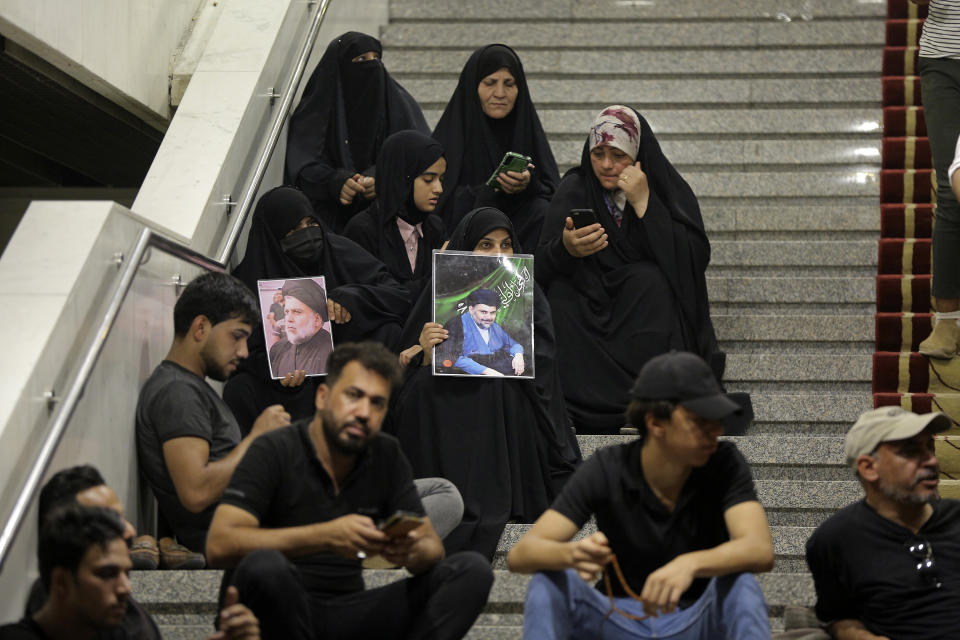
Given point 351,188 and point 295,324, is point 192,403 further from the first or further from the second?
point 351,188

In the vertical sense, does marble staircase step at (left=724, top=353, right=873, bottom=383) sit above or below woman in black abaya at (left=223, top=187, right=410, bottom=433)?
above

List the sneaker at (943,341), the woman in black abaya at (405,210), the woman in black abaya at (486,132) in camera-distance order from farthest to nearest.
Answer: the woman in black abaya at (486,132) < the woman in black abaya at (405,210) < the sneaker at (943,341)

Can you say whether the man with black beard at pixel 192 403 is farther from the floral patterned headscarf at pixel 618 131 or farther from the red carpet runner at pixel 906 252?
the red carpet runner at pixel 906 252

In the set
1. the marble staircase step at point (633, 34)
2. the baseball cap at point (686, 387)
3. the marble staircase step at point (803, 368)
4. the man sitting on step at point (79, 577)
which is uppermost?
the marble staircase step at point (633, 34)

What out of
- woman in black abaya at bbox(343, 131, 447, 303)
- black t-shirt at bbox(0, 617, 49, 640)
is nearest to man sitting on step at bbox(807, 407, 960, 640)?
black t-shirt at bbox(0, 617, 49, 640)

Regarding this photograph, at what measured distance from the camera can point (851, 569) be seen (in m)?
4.09

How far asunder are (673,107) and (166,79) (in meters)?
3.18

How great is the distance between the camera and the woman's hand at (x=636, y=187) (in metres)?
6.57

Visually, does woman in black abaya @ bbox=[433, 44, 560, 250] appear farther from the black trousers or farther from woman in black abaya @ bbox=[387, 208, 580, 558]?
the black trousers

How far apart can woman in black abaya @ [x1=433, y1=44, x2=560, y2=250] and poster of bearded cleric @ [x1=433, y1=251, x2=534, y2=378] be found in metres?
1.39

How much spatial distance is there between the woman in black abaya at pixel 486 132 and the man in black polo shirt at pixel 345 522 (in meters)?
3.34

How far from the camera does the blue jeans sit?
12.1 ft

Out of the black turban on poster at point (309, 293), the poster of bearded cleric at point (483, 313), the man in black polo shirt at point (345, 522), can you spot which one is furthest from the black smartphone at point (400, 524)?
the black turban on poster at point (309, 293)

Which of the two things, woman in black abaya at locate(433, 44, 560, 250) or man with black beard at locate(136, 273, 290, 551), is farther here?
woman in black abaya at locate(433, 44, 560, 250)
